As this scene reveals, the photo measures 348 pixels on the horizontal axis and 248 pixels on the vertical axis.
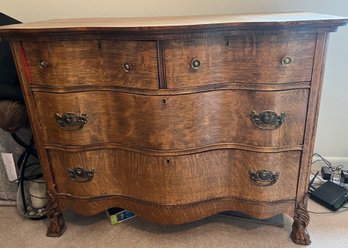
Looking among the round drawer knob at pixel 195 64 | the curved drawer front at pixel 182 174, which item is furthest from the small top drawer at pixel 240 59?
the curved drawer front at pixel 182 174

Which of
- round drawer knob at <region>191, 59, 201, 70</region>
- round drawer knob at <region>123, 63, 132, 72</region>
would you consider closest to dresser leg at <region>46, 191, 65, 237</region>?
round drawer knob at <region>123, 63, 132, 72</region>

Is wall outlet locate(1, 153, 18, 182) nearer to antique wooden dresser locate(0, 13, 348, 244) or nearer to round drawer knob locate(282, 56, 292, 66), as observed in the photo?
antique wooden dresser locate(0, 13, 348, 244)

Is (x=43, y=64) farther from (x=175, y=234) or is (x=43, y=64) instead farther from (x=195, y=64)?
(x=175, y=234)

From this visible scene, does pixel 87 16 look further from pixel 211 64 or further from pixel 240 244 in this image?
pixel 240 244

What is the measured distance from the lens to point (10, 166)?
62.6 inches

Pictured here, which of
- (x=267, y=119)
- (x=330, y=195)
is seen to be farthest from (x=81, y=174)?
(x=330, y=195)

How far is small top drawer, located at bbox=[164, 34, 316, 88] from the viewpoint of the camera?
104 centimetres

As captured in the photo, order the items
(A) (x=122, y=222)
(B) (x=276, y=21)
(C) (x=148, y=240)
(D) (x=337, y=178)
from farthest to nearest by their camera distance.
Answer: (D) (x=337, y=178)
(A) (x=122, y=222)
(C) (x=148, y=240)
(B) (x=276, y=21)

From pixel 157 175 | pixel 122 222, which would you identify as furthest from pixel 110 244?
pixel 157 175

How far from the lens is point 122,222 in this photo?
1559 mm

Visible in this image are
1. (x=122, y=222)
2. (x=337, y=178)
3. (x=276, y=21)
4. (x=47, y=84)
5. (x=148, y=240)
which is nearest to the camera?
(x=276, y=21)

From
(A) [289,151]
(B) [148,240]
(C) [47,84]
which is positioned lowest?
(B) [148,240]

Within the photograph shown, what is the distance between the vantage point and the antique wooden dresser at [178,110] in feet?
3.42

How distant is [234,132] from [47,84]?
2.40ft
